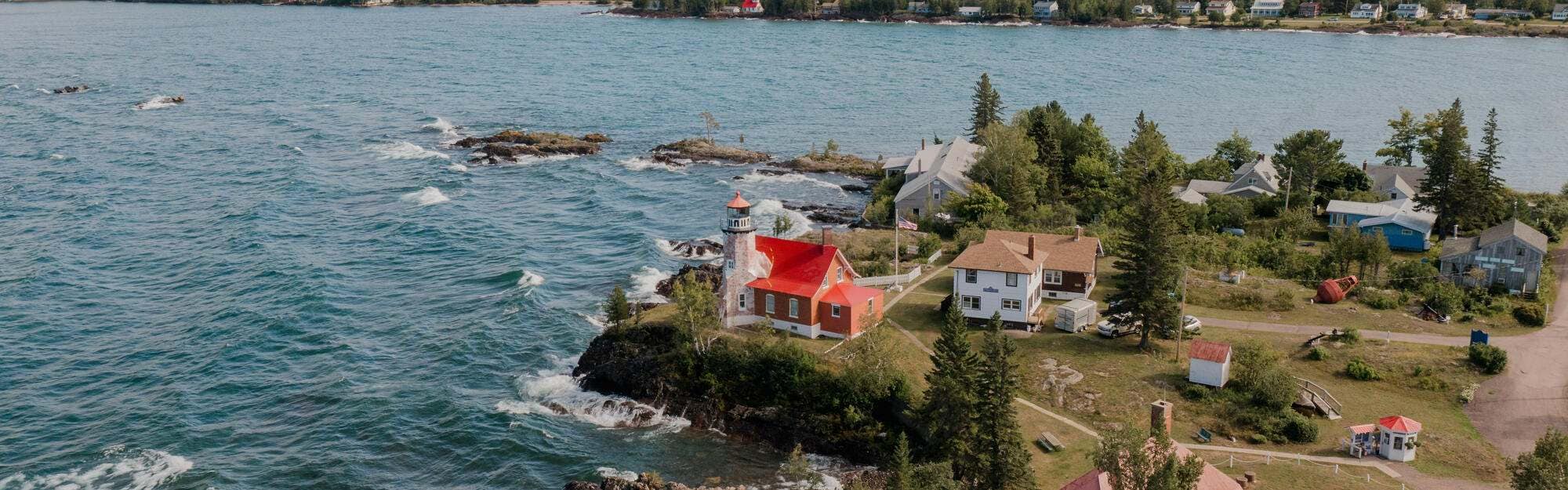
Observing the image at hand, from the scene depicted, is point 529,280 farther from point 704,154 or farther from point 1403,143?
point 1403,143

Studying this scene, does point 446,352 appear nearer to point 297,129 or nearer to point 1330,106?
point 297,129

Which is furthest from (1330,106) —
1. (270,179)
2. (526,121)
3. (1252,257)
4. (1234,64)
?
(270,179)

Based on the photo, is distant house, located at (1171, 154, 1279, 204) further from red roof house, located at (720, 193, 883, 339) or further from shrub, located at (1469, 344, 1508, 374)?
red roof house, located at (720, 193, 883, 339)

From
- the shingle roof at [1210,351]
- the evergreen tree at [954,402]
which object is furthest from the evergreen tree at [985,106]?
the evergreen tree at [954,402]

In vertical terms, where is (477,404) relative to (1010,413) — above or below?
below

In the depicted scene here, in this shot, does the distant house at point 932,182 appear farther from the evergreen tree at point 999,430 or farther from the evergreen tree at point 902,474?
the evergreen tree at point 902,474

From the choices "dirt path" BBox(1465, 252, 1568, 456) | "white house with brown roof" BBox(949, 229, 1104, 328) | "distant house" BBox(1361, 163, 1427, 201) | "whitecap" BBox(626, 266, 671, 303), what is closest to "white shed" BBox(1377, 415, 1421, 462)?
"dirt path" BBox(1465, 252, 1568, 456)
